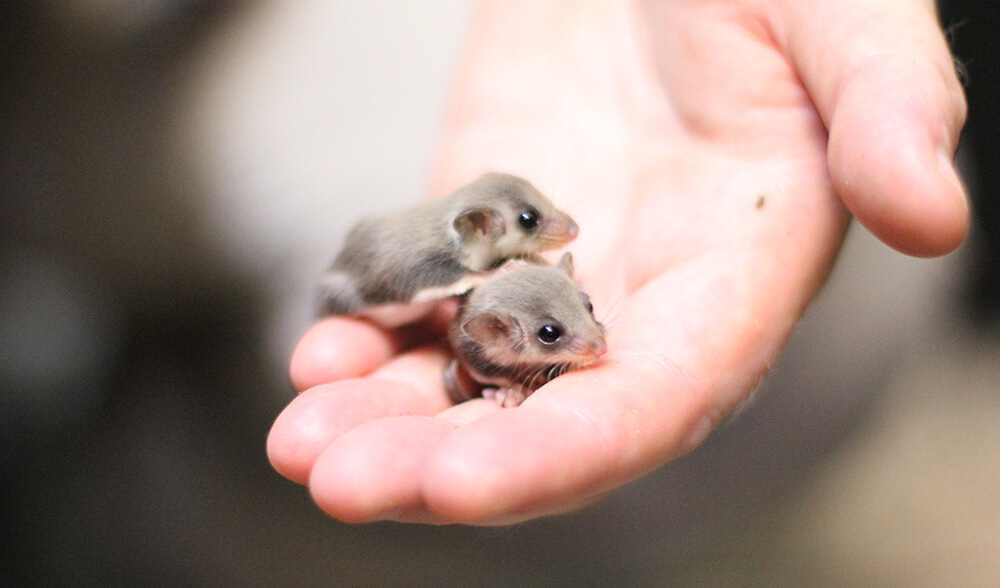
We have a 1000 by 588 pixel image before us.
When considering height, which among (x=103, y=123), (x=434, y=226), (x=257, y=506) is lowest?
(x=257, y=506)

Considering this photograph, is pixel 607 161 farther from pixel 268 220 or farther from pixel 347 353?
pixel 268 220

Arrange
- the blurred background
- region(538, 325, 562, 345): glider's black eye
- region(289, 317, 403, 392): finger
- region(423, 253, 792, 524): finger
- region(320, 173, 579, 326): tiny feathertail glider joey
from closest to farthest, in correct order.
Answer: region(423, 253, 792, 524): finger → region(538, 325, 562, 345): glider's black eye → region(289, 317, 403, 392): finger → region(320, 173, 579, 326): tiny feathertail glider joey → the blurred background

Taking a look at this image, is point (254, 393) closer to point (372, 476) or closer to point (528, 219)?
point (528, 219)

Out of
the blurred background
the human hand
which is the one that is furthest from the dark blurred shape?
the human hand

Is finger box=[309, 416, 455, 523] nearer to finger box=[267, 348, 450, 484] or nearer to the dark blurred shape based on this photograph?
finger box=[267, 348, 450, 484]

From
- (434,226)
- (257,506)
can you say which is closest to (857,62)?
(434,226)

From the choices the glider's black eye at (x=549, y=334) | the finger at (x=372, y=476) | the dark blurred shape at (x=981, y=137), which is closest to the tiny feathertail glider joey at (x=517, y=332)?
the glider's black eye at (x=549, y=334)

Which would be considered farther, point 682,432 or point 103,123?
point 103,123

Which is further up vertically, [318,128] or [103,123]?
[103,123]

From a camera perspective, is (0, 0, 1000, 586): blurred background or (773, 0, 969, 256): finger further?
(0, 0, 1000, 586): blurred background
